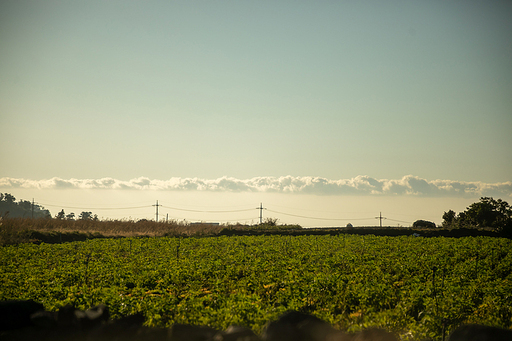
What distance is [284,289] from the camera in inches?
405

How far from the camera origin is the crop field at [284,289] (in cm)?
787

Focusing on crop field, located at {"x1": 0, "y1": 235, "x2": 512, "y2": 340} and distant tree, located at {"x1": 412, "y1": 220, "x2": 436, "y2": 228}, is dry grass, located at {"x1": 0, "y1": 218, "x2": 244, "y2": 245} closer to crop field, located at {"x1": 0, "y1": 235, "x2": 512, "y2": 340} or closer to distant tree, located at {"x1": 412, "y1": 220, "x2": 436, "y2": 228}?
crop field, located at {"x1": 0, "y1": 235, "x2": 512, "y2": 340}

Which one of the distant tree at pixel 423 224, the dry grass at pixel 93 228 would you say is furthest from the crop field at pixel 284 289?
the distant tree at pixel 423 224

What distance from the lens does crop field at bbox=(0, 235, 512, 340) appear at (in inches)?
310

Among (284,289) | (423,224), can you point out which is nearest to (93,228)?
(284,289)

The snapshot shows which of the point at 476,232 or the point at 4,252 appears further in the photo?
the point at 476,232

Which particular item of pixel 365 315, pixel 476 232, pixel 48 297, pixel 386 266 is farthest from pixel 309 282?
pixel 476 232

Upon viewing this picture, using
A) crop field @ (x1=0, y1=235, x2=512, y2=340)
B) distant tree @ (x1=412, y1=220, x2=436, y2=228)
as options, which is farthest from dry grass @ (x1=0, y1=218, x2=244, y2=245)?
distant tree @ (x1=412, y1=220, x2=436, y2=228)

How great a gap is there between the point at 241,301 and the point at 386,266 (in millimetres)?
7692

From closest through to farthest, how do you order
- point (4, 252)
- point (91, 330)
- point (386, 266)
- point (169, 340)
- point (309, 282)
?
1. point (169, 340)
2. point (91, 330)
3. point (309, 282)
4. point (386, 266)
5. point (4, 252)

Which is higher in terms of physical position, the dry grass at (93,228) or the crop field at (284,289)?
the dry grass at (93,228)

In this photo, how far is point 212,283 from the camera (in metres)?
11.3

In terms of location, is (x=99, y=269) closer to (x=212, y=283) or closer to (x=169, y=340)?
(x=212, y=283)

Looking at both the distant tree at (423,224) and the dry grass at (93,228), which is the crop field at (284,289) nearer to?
the dry grass at (93,228)
